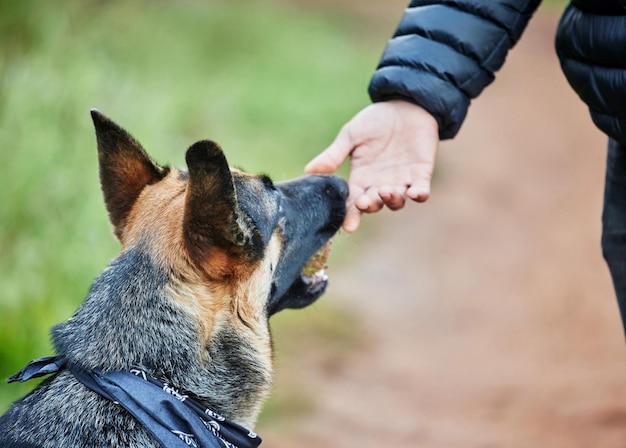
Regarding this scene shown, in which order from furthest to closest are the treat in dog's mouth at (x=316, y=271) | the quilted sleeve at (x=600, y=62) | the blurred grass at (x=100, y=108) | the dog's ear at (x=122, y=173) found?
the blurred grass at (x=100, y=108) → the treat in dog's mouth at (x=316, y=271) → the dog's ear at (x=122, y=173) → the quilted sleeve at (x=600, y=62)

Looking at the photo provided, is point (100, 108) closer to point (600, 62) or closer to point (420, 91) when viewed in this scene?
point (420, 91)

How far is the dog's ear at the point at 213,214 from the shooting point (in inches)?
119

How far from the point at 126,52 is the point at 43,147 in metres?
3.26

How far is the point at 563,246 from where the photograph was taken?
9.41m

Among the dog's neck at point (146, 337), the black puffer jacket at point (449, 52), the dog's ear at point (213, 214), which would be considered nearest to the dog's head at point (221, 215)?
the dog's ear at point (213, 214)

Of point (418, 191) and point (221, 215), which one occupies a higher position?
point (221, 215)

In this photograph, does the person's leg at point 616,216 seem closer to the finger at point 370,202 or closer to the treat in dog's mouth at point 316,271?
the finger at point 370,202

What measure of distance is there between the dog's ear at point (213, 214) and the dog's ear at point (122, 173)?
1.80 ft

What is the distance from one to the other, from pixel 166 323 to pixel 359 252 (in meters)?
6.00

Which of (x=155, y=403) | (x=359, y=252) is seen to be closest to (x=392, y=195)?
(x=155, y=403)

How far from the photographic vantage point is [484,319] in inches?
313

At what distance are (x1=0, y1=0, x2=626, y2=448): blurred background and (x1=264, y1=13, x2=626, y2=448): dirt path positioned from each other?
21mm

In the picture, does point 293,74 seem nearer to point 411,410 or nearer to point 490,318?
point 490,318

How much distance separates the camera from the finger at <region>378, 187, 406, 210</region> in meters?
3.76
